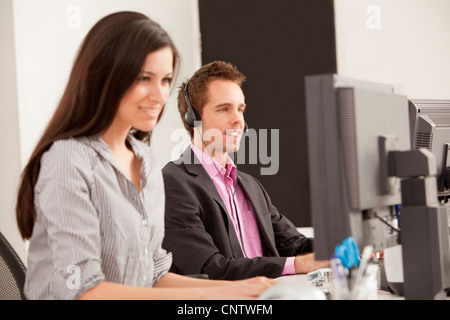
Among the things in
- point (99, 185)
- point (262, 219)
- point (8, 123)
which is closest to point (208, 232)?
point (262, 219)

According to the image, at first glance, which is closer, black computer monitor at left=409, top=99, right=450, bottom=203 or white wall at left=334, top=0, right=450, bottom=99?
black computer monitor at left=409, top=99, right=450, bottom=203

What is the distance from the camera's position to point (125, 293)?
104 cm

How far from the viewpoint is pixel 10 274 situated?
1430 mm

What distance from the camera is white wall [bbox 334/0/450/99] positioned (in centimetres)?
341

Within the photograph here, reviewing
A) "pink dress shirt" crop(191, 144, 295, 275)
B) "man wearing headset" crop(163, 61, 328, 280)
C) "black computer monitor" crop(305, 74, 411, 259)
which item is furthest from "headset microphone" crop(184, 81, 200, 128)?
"black computer monitor" crop(305, 74, 411, 259)

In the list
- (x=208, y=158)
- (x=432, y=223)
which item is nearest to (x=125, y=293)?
(x=432, y=223)

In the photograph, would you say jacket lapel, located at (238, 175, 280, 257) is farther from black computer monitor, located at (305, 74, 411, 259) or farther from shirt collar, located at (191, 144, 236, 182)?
black computer monitor, located at (305, 74, 411, 259)

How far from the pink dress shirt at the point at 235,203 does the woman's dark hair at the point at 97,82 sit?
0.87 m

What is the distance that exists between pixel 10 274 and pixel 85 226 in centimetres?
50

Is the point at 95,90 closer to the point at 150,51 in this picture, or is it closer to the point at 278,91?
the point at 150,51

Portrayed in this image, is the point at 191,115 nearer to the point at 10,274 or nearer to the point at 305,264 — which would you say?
the point at 305,264

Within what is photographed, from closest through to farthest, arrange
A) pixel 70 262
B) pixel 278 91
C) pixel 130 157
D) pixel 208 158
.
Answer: pixel 70 262
pixel 130 157
pixel 208 158
pixel 278 91

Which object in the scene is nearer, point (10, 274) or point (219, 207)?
point (10, 274)
